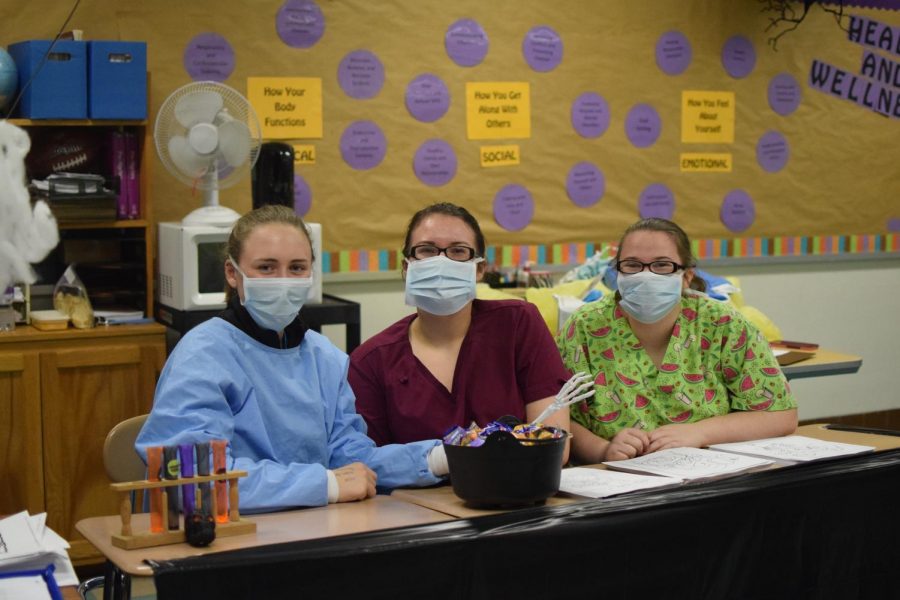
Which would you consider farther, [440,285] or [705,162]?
[705,162]

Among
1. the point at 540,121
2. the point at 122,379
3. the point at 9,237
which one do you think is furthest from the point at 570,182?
the point at 9,237

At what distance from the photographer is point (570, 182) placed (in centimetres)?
528

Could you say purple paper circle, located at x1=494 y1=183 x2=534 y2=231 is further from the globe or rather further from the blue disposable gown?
the blue disposable gown

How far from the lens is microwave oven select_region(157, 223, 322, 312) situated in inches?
154

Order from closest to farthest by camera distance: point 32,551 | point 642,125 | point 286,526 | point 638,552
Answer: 1. point 32,551
2. point 286,526
3. point 638,552
4. point 642,125

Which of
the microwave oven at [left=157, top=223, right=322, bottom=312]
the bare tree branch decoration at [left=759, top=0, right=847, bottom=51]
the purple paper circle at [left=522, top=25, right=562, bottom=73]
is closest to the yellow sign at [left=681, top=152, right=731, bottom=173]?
the bare tree branch decoration at [left=759, top=0, right=847, bottom=51]

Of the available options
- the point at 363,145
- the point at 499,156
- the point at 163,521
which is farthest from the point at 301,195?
the point at 163,521

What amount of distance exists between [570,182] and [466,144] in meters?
0.56

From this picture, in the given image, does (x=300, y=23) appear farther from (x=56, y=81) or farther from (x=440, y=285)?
(x=440, y=285)

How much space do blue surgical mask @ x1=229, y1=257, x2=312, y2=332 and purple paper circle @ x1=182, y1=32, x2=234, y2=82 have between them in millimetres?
2247

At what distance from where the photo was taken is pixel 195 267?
392 cm

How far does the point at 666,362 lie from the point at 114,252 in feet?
7.78

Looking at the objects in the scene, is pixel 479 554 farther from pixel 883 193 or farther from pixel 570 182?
pixel 883 193

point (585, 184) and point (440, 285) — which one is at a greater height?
point (585, 184)
